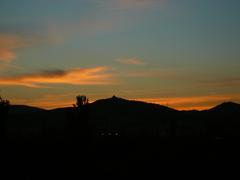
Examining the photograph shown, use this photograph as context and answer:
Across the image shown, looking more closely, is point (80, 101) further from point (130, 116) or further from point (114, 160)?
point (130, 116)

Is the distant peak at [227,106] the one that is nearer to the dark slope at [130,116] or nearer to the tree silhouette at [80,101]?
the dark slope at [130,116]

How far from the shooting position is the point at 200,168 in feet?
87.0

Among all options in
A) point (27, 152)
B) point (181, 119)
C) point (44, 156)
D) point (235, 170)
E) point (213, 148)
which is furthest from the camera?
point (181, 119)

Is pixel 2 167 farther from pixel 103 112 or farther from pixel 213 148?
pixel 103 112

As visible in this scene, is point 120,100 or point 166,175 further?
point 120,100

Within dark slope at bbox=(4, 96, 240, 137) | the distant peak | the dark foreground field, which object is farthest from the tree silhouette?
the distant peak

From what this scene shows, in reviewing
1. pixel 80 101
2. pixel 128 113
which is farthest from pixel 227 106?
pixel 80 101

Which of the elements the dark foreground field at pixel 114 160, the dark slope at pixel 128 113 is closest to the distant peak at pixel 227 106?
the dark slope at pixel 128 113

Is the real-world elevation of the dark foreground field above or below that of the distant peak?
below

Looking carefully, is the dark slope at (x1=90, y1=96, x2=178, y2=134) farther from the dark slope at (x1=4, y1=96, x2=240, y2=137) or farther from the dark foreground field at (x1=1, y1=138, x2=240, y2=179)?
the dark foreground field at (x1=1, y1=138, x2=240, y2=179)

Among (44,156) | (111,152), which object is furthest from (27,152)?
(111,152)

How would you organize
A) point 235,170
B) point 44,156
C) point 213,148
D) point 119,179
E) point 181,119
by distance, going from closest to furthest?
1. point 119,179
2. point 235,170
3. point 44,156
4. point 213,148
5. point 181,119

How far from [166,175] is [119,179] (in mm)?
2665

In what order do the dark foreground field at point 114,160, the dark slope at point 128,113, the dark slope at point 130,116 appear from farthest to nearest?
the dark slope at point 128,113
the dark slope at point 130,116
the dark foreground field at point 114,160
